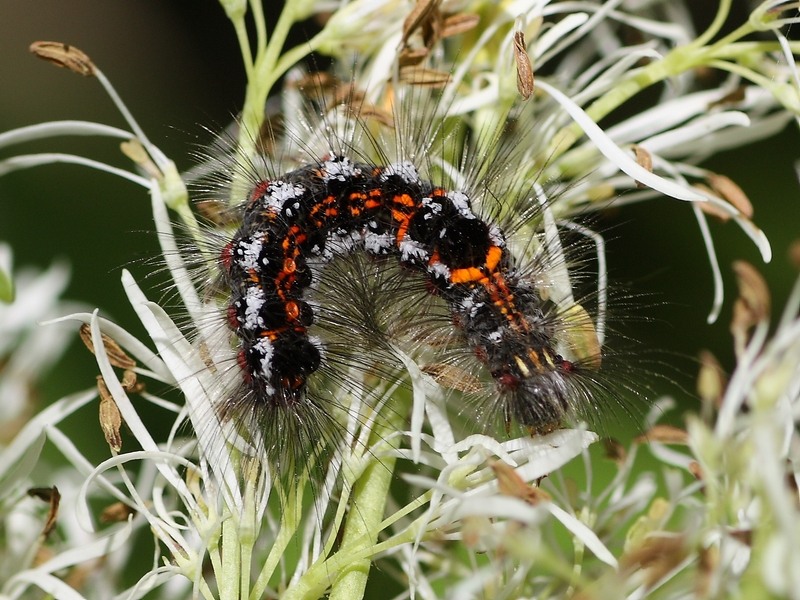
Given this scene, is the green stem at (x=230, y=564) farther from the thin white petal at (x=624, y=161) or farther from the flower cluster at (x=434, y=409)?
the thin white petal at (x=624, y=161)

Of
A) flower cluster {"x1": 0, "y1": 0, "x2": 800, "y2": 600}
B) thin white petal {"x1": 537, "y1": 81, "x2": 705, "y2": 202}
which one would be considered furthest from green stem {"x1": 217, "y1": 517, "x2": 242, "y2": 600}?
thin white petal {"x1": 537, "y1": 81, "x2": 705, "y2": 202}

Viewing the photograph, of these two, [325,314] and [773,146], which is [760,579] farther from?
[773,146]

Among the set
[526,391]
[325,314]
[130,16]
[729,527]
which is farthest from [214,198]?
[130,16]

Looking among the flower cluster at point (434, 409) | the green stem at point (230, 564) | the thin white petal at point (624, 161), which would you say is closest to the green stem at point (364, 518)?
the flower cluster at point (434, 409)

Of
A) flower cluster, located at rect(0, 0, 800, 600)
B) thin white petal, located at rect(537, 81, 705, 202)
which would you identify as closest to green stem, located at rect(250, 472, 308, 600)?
flower cluster, located at rect(0, 0, 800, 600)

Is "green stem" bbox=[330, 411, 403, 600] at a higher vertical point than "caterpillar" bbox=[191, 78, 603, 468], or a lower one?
lower

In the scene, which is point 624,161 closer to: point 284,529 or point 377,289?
point 377,289

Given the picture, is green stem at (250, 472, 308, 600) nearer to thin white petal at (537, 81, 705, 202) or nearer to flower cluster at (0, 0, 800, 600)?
flower cluster at (0, 0, 800, 600)
